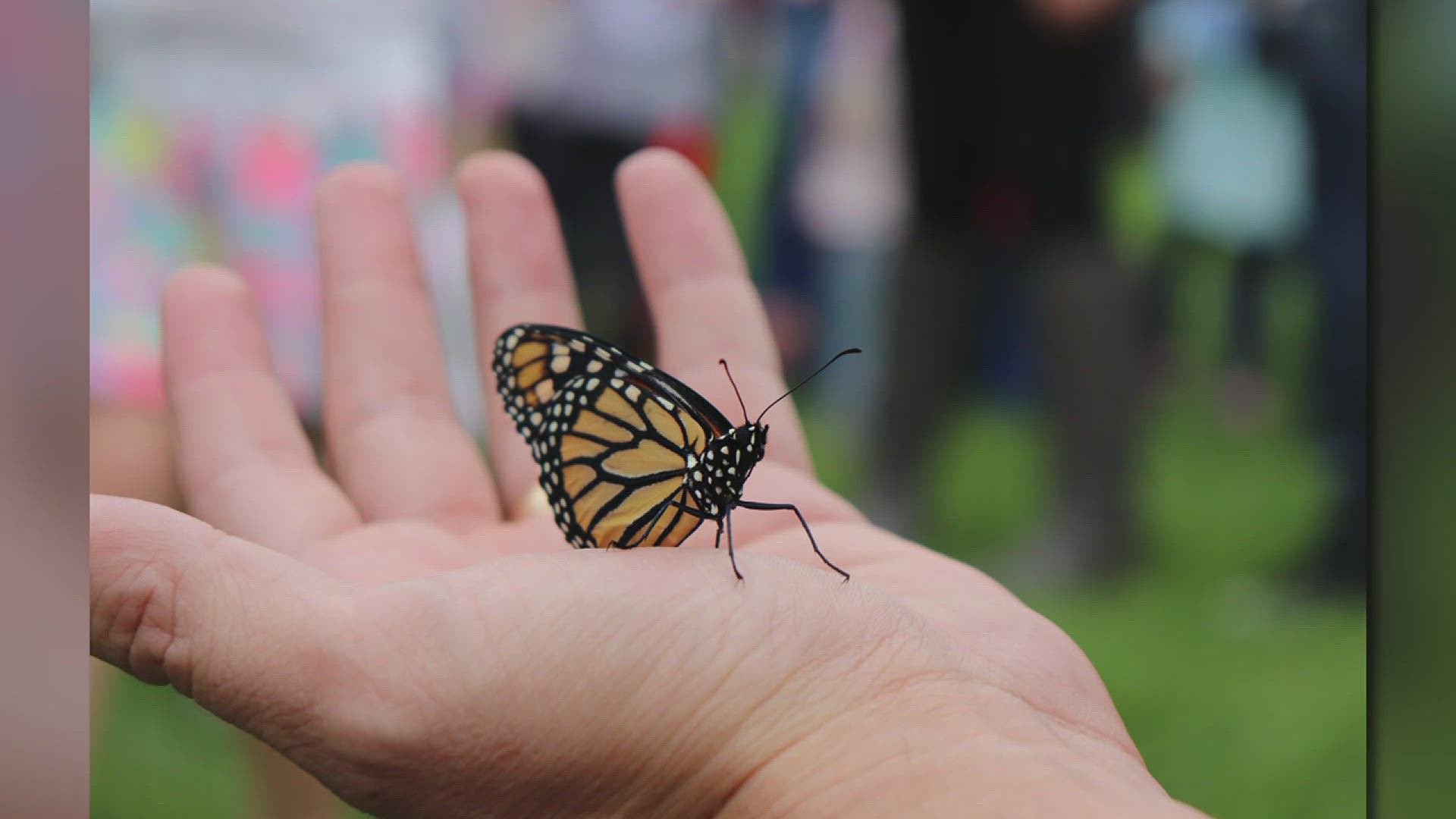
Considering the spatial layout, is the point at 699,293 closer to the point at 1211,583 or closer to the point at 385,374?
the point at 385,374

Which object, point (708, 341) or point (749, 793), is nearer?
point (749, 793)

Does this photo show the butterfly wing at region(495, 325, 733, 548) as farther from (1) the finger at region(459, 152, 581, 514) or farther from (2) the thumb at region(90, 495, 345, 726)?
(1) the finger at region(459, 152, 581, 514)

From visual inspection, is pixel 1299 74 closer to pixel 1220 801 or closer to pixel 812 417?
pixel 812 417

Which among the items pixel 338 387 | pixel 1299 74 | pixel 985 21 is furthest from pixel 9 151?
pixel 1299 74

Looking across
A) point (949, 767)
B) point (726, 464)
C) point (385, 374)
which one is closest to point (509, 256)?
point (385, 374)

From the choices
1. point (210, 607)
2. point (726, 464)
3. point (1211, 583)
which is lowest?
point (1211, 583)

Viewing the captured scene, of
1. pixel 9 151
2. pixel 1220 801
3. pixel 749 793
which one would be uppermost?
pixel 9 151

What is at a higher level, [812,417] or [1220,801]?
[812,417]

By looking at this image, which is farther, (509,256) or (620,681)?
(509,256)
